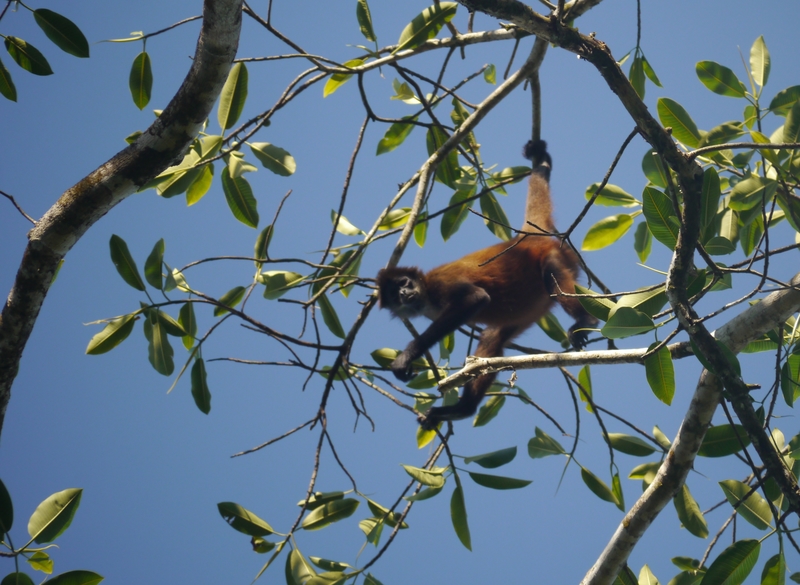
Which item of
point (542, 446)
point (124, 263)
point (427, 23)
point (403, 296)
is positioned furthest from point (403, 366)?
point (427, 23)

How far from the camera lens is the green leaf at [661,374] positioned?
2.61m

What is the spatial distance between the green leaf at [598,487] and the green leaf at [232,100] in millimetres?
3077

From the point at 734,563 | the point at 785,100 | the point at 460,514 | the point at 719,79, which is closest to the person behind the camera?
the point at 734,563

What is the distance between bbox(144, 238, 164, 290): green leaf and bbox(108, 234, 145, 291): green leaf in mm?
74

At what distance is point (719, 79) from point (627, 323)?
171 cm

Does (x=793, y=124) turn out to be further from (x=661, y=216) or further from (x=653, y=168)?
(x=661, y=216)

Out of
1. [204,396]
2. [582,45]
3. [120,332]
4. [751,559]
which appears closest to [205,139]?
[120,332]

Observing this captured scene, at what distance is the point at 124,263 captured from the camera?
3.38m

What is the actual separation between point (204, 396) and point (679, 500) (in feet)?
9.30

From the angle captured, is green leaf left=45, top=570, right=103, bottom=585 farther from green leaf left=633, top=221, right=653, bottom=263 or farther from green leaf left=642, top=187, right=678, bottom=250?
green leaf left=633, top=221, right=653, bottom=263

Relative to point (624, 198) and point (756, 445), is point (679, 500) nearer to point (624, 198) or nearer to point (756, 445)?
point (756, 445)

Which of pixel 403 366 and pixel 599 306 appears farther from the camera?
pixel 403 366

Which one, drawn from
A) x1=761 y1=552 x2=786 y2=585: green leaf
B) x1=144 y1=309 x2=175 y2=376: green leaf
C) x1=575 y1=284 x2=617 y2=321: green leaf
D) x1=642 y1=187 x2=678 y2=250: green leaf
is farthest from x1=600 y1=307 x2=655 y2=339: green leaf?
x1=144 y1=309 x2=175 y2=376: green leaf

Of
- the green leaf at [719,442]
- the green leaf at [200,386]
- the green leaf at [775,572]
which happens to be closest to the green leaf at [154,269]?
the green leaf at [200,386]
